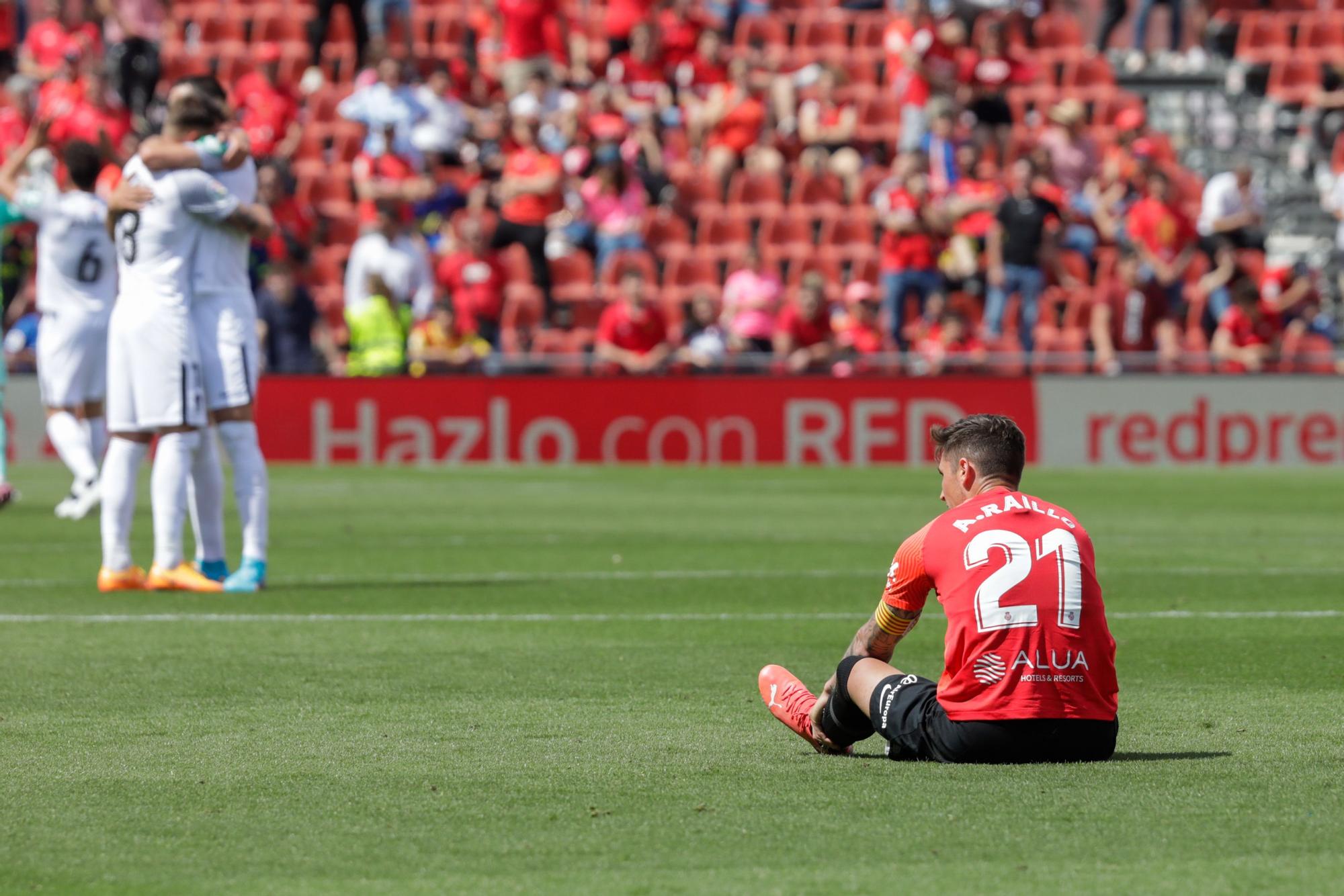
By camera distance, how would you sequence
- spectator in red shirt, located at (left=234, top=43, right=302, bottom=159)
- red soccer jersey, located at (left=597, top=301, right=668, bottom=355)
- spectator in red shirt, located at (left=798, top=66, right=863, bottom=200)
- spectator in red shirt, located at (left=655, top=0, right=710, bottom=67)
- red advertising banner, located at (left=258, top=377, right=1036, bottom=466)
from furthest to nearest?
spectator in red shirt, located at (left=655, top=0, right=710, bottom=67), spectator in red shirt, located at (left=234, top=43, right=302, bottom=159), spectator in red shirt, located at (left=798, top=66, right=863, bottom=200), red soccer jersey, located at (left=597, top=301, right=668, bottom=355), red advertising banner, located at (left=258, top=377, right=1036, bottom=466)

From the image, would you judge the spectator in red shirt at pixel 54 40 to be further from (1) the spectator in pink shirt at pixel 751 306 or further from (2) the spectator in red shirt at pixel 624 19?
(1) the spectator in pink shirt at pixel 751 306

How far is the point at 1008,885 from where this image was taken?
4.08m

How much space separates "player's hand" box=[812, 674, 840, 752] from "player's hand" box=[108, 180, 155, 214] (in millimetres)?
5046

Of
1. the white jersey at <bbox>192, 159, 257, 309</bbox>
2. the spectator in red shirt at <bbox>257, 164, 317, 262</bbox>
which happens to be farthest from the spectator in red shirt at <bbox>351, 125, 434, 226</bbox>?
the white jersey at <bbox>192, 159, 257, 309</bbox>

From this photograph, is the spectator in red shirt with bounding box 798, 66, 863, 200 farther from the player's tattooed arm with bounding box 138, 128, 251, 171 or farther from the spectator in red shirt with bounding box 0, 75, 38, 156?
the player's tattooed arm with bounding box 138, 128, 251, 171

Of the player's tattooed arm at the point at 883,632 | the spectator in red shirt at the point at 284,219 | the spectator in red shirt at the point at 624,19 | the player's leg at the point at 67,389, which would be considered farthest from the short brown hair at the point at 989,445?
A: the spectator in red shirt at the point at 624,19

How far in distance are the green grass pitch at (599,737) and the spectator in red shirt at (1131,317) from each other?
31.7 ft

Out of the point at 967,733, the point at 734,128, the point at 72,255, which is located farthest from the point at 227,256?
the point at 734,128

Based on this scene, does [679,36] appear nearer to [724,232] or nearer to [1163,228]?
[724,232]

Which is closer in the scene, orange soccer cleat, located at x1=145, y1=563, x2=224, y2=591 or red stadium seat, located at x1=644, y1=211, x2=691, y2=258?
orange soccer cleat, located at x1=145, y1=563, x2=224, y2=591

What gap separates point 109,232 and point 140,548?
12.3 ft

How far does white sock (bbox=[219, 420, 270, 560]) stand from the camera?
9.87 metres

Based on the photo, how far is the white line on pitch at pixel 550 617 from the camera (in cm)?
918

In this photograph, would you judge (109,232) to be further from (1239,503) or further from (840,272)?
(840,272)
